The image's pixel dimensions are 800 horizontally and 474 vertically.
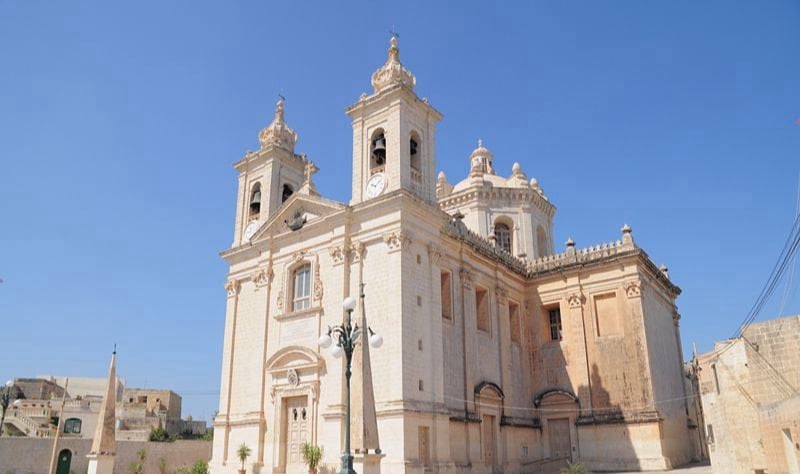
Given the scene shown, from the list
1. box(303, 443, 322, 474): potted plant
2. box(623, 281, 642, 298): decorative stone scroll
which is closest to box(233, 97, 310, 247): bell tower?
box(303, 443, 322, 474): potted plant

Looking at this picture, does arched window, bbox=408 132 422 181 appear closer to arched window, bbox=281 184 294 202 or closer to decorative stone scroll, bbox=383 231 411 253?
decorative stone scroll, bbox=383 231 411 253

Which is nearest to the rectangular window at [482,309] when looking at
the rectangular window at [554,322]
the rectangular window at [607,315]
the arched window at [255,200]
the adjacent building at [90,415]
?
the rectangular window at [554,322]

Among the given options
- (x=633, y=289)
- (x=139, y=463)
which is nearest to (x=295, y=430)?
(x=139, y=463)

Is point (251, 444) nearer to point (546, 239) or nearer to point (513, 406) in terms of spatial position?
point (513, 406)

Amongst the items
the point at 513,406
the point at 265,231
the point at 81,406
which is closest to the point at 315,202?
the point at 265,231

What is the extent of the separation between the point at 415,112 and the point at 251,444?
1417 centimetres

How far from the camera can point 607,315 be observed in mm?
27781

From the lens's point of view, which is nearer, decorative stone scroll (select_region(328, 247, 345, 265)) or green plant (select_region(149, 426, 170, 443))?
decorative stone scroll (select_region(328, 247, 345, 265))

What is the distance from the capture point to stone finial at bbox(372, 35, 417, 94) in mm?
24562

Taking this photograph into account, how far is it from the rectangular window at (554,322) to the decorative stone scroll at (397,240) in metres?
10.9

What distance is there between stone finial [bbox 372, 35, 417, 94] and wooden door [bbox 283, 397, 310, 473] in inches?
489

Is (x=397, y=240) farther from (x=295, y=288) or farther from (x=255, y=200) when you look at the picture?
(x=255, y=200)

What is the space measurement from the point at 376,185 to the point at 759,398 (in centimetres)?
1413

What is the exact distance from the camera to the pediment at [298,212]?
24.3 metres
